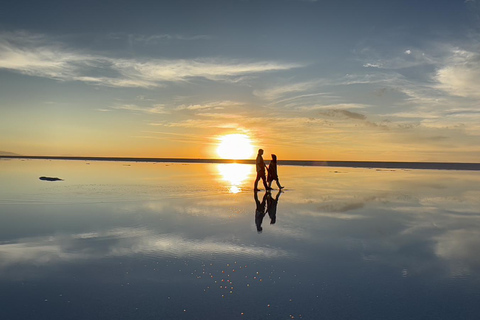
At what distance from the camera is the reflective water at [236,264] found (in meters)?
5.47

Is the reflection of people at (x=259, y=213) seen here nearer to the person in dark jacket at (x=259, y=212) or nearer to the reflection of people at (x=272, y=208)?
the person in dark jacket at (x=259, y=212)

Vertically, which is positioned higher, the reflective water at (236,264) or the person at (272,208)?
the person at (272,208)

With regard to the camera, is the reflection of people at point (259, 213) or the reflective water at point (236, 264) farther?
the reflection of people at point (259, 213)

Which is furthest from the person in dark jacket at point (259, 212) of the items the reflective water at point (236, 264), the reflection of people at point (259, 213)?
the reflective water at point (236, 264)

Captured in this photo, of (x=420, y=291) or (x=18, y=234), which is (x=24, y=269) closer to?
(x=18, y=234)

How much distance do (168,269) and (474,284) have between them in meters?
5.75

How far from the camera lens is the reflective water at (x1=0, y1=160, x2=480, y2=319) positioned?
18.0 feet

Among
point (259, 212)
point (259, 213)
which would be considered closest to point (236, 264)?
point (259, 213)

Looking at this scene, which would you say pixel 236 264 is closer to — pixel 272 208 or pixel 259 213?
pixel 259 213

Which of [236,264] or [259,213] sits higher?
[259,213]

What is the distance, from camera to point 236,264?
24.7ft

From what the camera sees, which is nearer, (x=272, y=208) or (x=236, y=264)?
(x=236, y=264)

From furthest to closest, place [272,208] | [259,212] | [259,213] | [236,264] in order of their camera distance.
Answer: [272,208] < [259,212] < [259,213] < [236,264]

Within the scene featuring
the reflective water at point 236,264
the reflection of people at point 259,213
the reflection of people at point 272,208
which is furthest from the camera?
the reflection of people at point 272,208
